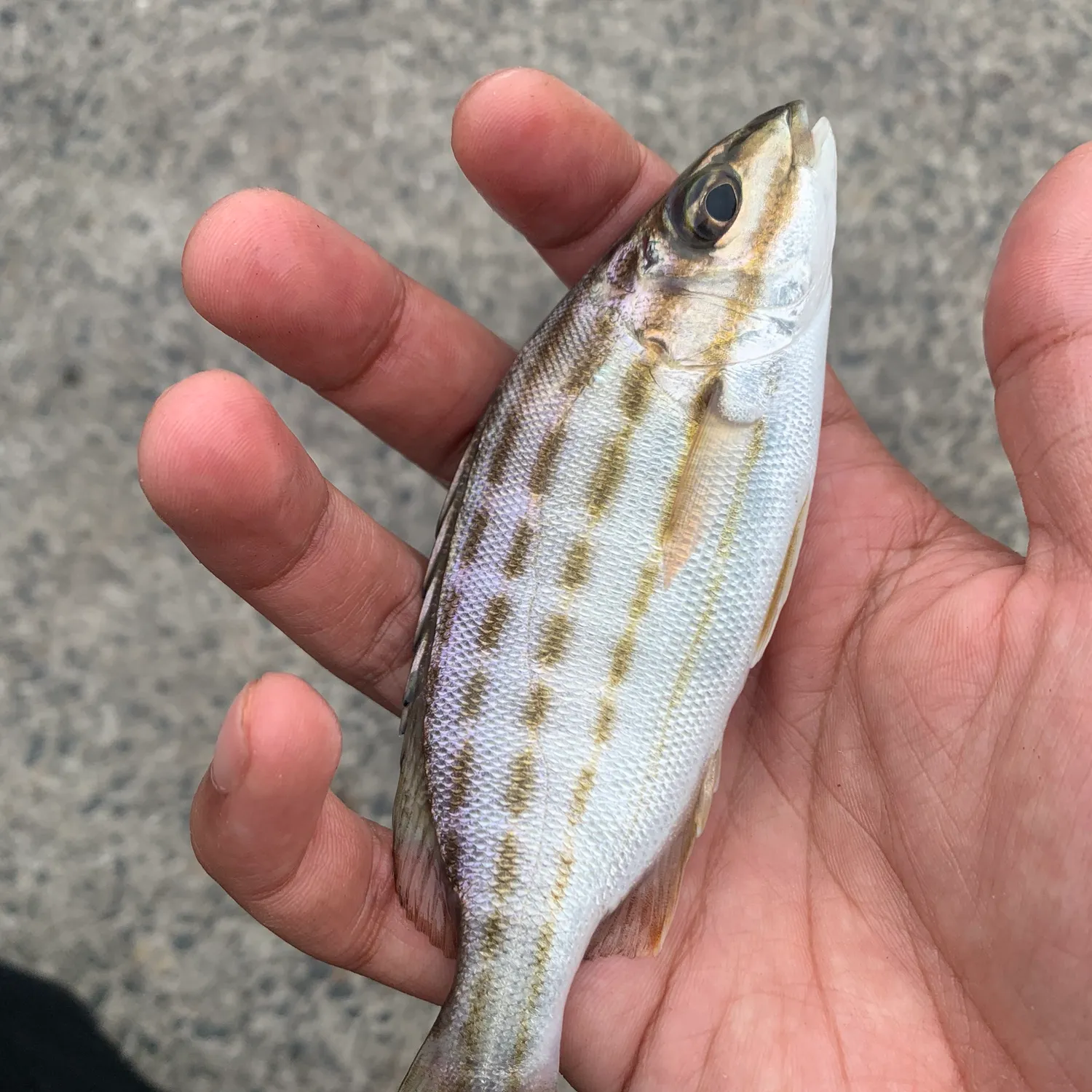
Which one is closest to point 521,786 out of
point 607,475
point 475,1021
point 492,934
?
point 492,934

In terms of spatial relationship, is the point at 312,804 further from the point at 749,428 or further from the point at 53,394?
the point at 53,394

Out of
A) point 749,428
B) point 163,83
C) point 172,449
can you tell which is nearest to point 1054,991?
point 749,428

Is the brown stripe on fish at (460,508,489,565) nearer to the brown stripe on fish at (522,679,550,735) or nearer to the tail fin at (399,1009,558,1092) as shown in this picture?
the brown stripe on fish at (522,679,550,735)

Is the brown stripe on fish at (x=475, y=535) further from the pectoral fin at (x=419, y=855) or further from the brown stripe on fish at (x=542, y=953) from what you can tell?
the brown stripe on fish at (x=542, y=953)

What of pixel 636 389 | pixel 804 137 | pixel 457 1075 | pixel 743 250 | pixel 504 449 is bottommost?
pixel 457 1075

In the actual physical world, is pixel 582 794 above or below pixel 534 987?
above

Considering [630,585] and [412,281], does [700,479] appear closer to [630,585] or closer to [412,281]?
[630,585]
